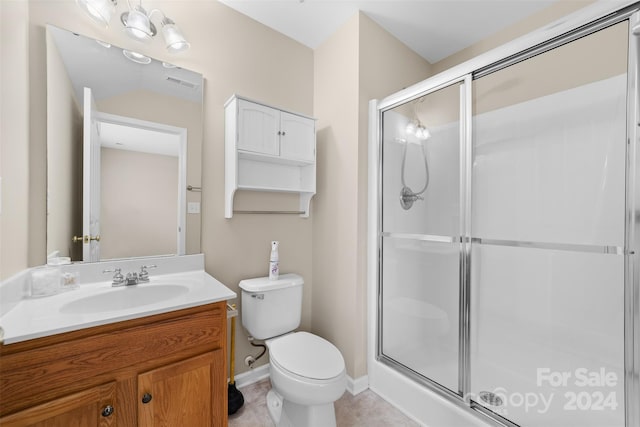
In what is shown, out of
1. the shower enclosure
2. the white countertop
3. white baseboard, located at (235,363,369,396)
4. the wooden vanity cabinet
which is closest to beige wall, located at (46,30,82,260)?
the white countertop

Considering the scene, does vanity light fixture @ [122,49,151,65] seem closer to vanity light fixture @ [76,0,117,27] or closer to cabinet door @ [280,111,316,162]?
vanity light fixture @ [76,0,117,27]

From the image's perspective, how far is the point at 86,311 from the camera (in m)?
1.19

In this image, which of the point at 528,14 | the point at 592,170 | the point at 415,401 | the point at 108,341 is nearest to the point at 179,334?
the point at 108,341

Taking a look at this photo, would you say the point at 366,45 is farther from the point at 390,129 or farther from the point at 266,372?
the point at 266,372

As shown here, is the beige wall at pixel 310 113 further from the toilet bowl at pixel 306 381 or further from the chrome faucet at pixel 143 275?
the toilet bowl at pixel 306 381

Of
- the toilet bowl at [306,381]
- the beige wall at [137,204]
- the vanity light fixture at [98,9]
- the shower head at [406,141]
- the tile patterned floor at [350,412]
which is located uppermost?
the vanity light fixture at [98,9]

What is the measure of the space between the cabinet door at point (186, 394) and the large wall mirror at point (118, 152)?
694 millimetres

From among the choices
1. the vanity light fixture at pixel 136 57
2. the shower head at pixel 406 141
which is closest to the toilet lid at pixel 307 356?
the shower head at pixel 406 141

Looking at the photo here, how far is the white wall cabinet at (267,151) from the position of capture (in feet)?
5.55

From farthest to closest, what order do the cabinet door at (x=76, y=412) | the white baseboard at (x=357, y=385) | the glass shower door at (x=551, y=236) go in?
1. the white baseboard at (x=357, y=385)
2. the glass shower door at (x=551, y=236)
3. the cabinet door at (x=76, y=412)

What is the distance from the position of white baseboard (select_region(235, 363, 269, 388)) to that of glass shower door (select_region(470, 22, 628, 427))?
1328mm

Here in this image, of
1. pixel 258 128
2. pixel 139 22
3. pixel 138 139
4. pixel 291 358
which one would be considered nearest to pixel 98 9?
pixel 139 22

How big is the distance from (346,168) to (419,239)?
27.2 inches

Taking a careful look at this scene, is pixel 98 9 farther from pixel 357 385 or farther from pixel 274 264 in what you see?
pixel 357 385
